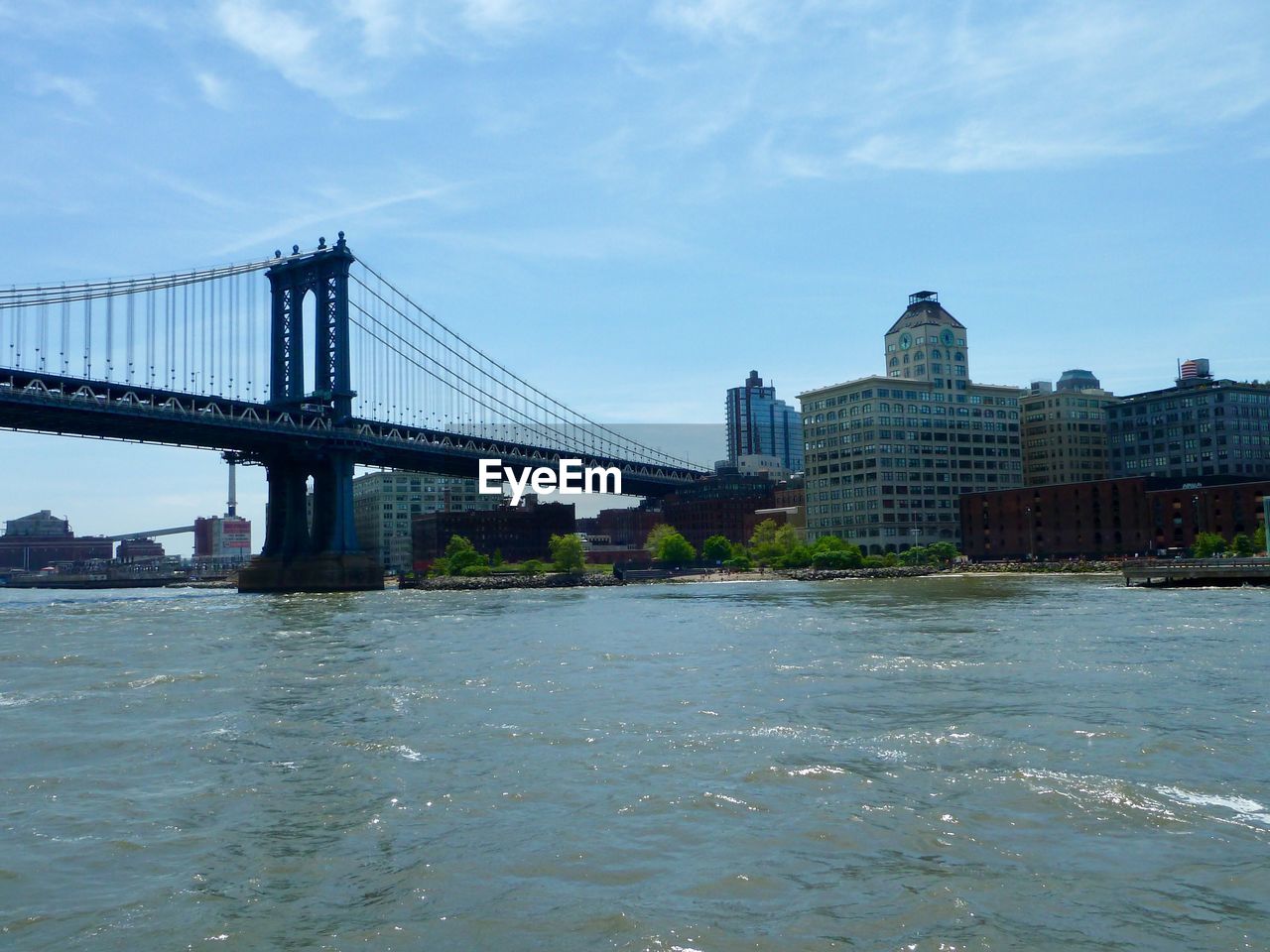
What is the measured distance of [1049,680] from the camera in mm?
29047

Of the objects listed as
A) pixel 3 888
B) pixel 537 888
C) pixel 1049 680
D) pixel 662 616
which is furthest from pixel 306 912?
pixel 662 616

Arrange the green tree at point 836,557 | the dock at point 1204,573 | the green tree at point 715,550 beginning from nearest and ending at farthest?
the dock at point 1204,573 < the green tree at point 836,557 < the green tree at point 715,550

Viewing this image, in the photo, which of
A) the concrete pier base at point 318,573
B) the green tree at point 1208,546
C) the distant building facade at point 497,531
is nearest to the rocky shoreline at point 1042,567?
the green tree at point 1208,546

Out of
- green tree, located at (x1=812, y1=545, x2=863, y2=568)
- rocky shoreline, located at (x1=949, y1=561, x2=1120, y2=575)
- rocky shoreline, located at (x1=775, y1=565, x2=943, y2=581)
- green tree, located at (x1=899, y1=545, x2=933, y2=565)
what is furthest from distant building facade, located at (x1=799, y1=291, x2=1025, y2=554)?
rocky shoreline, located at (x1=775, y1=565, x2=943, y2=581)

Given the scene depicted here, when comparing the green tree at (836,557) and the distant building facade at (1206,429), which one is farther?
the distant building facade at (1206,429)

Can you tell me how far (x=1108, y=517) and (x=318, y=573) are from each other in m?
98.2

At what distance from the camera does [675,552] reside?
182375 mm

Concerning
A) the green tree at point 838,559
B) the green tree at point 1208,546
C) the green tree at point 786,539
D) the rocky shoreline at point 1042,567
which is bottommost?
the rocky shoreline at point 1042,567

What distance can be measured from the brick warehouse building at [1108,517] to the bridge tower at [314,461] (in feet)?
281

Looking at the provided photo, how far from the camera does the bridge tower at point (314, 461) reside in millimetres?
119625

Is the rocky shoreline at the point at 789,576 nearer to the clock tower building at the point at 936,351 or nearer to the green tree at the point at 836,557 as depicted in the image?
the green tree at the point at 836,557

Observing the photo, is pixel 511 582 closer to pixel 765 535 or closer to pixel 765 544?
pixel 765 544

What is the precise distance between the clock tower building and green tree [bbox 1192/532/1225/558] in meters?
72.5

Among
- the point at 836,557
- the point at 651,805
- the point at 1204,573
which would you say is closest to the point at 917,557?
the point at 836,557
